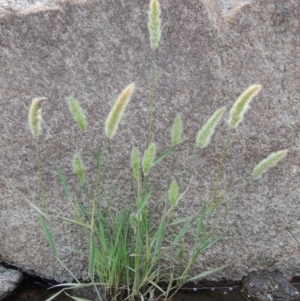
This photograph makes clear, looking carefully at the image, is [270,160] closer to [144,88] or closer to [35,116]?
[144,88]

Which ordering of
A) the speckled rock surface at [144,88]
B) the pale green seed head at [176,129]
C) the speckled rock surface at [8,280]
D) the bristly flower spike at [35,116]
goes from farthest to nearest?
the speckled rock surface at [8,280], the speckled rock surface at [144,88], the pale green seed head at [176,129], the bristly flower spike at [35,116]

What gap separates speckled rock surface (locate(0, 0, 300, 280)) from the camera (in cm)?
161

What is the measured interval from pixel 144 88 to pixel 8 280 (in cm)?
87

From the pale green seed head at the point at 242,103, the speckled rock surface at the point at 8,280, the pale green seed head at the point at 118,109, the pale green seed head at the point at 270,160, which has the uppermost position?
the pale green seed head at the point at 118,109

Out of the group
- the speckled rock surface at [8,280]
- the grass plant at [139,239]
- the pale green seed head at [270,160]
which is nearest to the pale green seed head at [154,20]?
the grass plant at [139,239]

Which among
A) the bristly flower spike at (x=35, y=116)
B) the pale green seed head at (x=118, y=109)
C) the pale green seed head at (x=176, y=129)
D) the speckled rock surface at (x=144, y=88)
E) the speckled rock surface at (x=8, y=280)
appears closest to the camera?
the pale green seed head at (x=118, y=109)

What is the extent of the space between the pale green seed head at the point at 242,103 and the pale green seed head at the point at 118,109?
0.29 m

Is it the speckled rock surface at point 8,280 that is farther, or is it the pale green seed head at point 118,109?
the speckled rock surface at point 8,280

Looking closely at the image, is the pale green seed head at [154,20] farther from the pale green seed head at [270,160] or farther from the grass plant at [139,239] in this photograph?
the pale green seed head at [270,160]

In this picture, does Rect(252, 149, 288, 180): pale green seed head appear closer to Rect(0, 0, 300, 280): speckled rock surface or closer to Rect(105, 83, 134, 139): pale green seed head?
Rect(0, 0, 300, 280): speckled rock surface

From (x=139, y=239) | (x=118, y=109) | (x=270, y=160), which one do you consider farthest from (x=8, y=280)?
(x=270, y=160)

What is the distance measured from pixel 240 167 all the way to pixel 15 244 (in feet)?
2.88

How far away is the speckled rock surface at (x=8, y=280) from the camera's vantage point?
176 centimetres

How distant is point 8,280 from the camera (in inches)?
70.2
